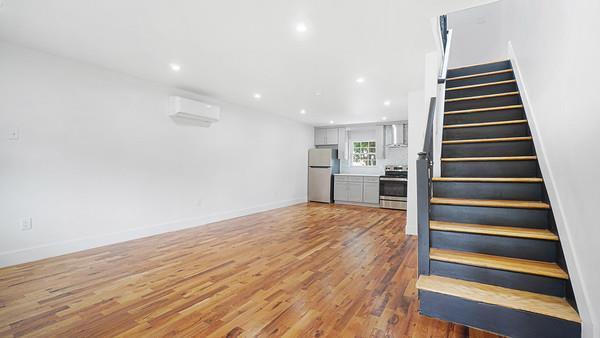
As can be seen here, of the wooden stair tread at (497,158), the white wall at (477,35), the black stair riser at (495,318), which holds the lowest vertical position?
the black stair riser at (495,318)

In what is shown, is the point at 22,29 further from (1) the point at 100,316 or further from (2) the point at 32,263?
(1) the point at 100,316

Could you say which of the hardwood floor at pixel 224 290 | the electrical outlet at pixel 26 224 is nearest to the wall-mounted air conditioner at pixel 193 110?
the hardwood floor at pixel 224 290

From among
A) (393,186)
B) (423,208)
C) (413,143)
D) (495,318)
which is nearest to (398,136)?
(393,186)

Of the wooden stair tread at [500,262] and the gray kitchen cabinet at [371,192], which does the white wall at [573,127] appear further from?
the gray kitchen cabinet at [371,192]

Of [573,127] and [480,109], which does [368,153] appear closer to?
[480,109]

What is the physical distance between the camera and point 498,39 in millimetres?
4449

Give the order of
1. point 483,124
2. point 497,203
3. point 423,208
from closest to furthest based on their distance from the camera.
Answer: point 423,208, point 497,203, point 483,124

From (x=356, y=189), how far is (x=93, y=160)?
572 cm

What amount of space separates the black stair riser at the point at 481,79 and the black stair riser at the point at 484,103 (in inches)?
18.4

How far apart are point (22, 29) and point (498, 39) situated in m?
6.44

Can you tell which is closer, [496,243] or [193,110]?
[496,243]

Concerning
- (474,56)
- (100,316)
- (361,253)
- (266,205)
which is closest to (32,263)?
(100,316)

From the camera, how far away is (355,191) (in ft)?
23.5

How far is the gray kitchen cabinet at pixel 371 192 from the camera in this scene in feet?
22.5
